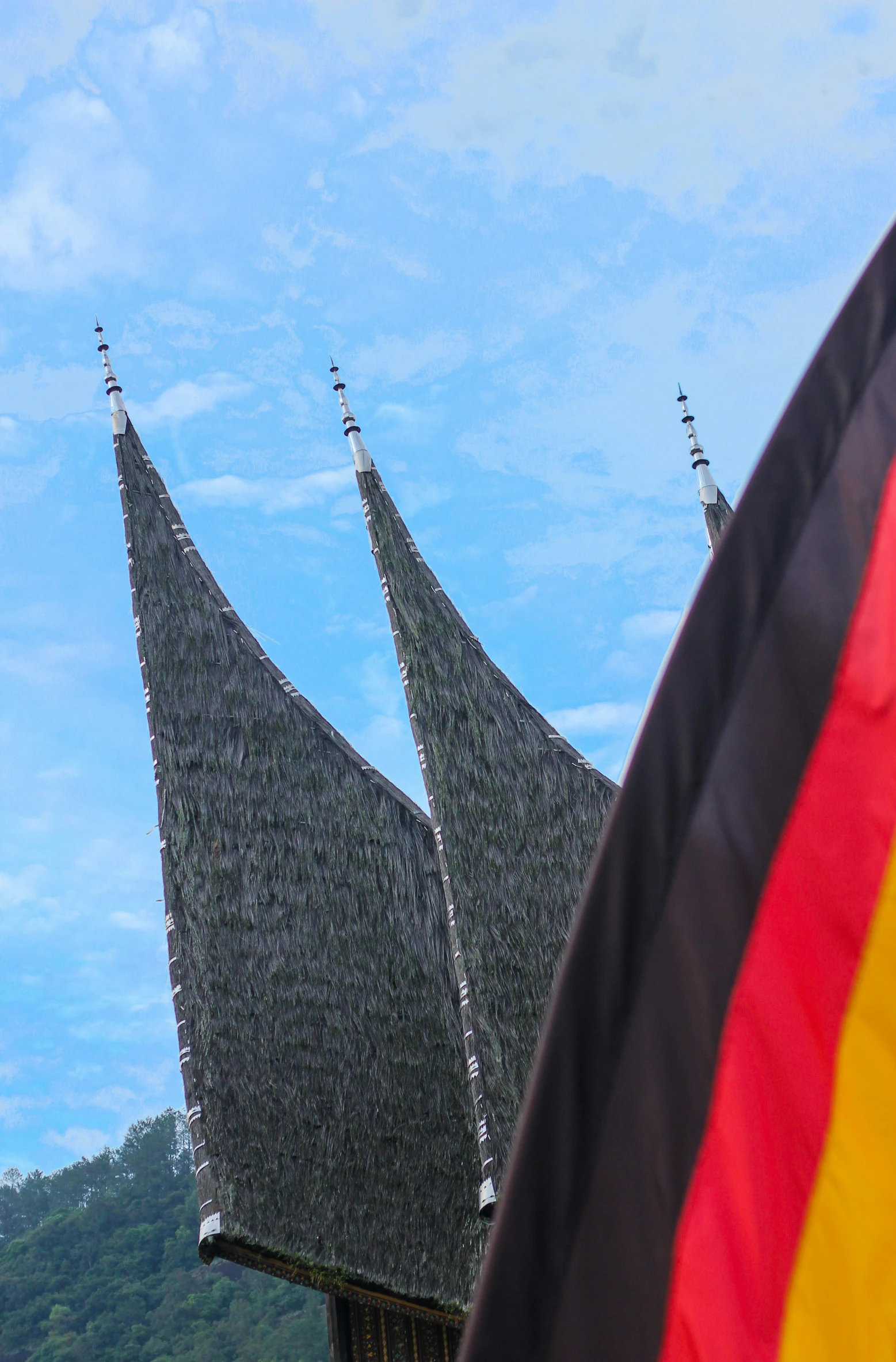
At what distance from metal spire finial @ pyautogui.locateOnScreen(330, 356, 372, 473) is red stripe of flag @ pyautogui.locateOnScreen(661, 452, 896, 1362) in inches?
269

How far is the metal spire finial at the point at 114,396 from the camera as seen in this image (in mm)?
8102

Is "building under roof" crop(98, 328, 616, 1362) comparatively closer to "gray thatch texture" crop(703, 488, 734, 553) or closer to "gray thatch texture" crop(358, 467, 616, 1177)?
"gray thatch texture" crop(358, 467, 616, 1177)

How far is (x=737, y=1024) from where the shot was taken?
1.09 m

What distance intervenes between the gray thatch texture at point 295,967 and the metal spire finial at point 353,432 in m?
1.10

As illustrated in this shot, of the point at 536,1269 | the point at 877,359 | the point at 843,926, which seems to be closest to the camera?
the point at 536,1269

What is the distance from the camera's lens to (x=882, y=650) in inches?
46.1

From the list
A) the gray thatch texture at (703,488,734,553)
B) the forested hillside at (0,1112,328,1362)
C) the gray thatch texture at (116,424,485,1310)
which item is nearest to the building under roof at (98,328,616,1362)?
the gray thatch texture at (116,424,485,1310)

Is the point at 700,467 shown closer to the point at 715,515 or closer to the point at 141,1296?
the point at 715,515

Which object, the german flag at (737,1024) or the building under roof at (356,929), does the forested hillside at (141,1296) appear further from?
the german flag at (737,1024)

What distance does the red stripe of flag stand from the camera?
1.06 metres

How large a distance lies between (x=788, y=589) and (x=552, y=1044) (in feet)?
1.45

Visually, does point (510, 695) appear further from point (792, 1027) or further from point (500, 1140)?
point (792, 1027)

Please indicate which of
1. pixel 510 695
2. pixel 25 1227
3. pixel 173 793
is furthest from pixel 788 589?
pixel 25 1227

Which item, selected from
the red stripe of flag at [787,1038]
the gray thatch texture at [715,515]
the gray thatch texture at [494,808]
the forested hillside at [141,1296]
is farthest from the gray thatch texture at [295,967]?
the forested hillside at [141,1296]
